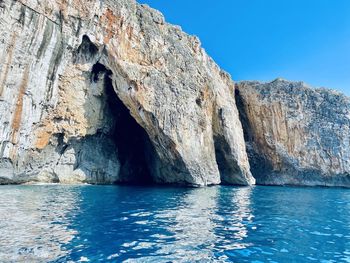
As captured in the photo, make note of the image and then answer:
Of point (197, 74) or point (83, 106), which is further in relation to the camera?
point (197, 74)

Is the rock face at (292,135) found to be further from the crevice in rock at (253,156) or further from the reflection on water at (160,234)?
the reflection on water at (160,234)

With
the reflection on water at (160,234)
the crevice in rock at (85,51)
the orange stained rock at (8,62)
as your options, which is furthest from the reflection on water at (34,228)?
the crevice in rock at (85,51)

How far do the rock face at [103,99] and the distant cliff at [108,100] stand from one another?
91 mm

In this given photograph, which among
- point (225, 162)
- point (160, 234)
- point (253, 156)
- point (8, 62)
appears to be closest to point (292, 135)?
point (253, 156)

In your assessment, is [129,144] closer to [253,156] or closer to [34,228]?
[253,156]

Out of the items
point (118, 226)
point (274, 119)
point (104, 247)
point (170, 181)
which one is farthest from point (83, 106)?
point (274, 119)

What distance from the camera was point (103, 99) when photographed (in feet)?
100

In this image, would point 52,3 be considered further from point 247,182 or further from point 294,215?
point 247,182

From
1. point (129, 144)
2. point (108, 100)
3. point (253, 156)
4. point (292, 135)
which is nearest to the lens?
point (108, 100)

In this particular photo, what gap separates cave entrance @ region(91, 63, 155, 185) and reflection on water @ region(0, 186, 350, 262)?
54.3 ft

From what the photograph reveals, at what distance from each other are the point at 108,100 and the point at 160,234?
22623 mm

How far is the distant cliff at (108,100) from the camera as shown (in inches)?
915

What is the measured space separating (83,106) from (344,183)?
1627 inches

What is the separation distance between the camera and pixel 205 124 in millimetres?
33438
